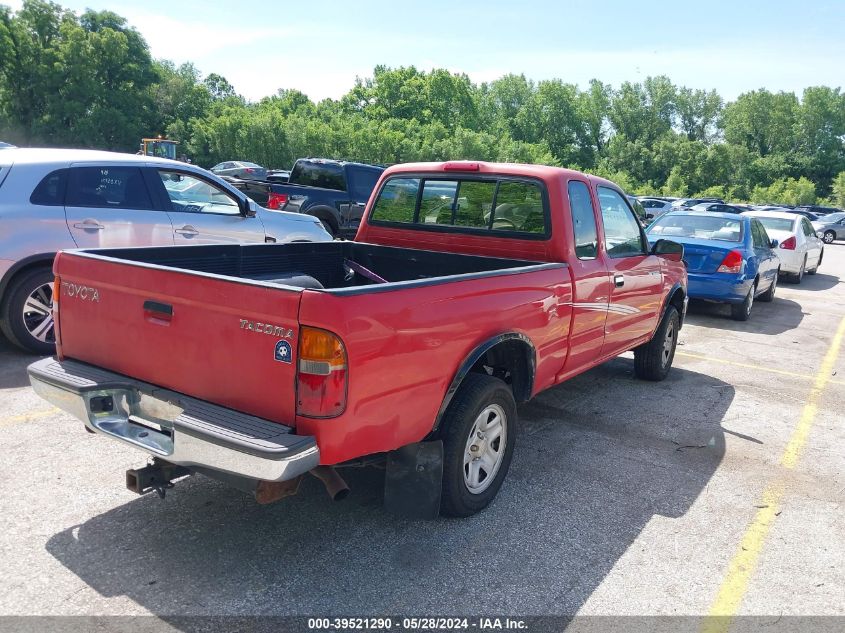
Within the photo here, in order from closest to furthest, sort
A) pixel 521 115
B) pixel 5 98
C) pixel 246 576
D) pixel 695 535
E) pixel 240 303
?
pixel 240 303
pixel 246 576
pixel 695 535
pixel 5 98
pixel 521 115

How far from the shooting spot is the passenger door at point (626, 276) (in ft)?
17.1

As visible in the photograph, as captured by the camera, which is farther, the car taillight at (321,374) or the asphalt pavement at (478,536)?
the asphalt pavement at (478,536)

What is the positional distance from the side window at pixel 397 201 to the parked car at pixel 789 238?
38.9 feet

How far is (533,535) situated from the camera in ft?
11.8

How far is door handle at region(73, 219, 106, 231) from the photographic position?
20.9ft

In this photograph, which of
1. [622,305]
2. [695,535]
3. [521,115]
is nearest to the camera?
[695,535]

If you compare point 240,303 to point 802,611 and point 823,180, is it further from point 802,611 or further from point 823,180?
point 823,180

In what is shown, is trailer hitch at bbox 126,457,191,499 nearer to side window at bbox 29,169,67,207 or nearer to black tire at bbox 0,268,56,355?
black tire at bbox 0,268,56,355

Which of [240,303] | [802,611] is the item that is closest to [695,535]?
[802,611]

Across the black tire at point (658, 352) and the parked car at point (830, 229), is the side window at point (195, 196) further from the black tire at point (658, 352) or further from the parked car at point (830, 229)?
the parked car at point (830, 229)

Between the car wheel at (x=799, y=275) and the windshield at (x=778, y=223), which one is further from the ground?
the windshield at (x=778, y=223)

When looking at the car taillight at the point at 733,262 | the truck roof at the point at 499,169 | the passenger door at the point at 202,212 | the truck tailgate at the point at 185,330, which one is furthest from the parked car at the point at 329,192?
the truck tailgate at the point at 185,330

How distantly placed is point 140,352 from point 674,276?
5.08m

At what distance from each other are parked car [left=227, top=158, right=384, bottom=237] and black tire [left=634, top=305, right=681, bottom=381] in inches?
308
